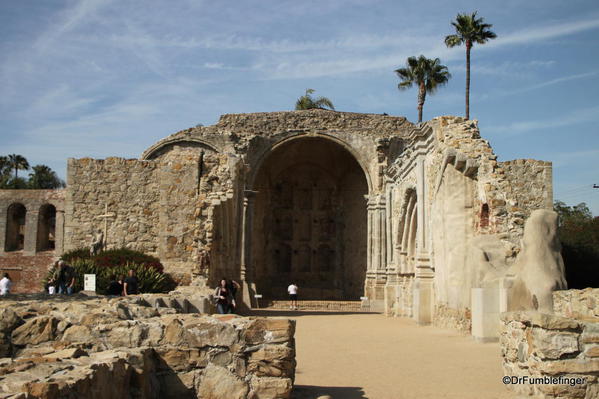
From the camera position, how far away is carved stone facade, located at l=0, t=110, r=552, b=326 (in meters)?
14.1

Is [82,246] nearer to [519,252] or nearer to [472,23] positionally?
[519,252]

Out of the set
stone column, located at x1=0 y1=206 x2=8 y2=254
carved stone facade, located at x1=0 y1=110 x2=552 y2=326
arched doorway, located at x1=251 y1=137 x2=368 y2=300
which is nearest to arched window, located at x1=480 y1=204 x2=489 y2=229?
carved stone facade, located at x1=0 y1=110 x2=552 y2=326

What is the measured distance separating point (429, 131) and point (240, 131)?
45.5 feet

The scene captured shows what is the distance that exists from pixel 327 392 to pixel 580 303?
14.4ft

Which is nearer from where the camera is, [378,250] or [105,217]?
[105,217]

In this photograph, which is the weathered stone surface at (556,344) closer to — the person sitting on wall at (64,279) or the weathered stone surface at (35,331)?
the weathered stone surface at (35,331)

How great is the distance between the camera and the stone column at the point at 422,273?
16.4 m

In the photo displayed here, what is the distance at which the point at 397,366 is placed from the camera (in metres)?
8.82

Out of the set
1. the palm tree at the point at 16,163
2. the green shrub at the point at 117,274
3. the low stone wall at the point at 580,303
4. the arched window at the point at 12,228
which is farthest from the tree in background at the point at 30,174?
the low stone wall at the point at 580,303

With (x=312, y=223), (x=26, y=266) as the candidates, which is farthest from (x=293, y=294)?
(x=26, y=266)

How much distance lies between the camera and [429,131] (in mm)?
16422

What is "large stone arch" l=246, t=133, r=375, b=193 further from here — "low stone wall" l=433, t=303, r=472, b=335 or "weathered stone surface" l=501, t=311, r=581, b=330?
"weathered stone surface" l=501, t=311, r=581, b=330

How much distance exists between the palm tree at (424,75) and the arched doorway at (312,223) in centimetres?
642

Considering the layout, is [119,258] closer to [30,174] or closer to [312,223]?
[312,223]
